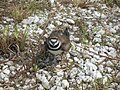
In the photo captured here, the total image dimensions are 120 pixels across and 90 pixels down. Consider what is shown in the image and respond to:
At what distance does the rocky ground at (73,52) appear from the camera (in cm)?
423

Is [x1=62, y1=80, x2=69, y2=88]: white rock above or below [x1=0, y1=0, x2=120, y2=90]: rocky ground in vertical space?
below

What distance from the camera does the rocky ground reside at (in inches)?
166

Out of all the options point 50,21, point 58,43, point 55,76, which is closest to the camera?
point 58,43

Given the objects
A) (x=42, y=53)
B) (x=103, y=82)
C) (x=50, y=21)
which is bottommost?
(x=103, y=82)

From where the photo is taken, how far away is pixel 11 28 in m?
5.14

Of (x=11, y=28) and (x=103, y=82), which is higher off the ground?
(x=11, y=28)

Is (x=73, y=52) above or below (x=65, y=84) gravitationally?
above

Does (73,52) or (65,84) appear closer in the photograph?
(65,84)

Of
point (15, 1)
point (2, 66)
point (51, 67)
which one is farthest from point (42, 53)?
point (15, 1)

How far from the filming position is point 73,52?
480cm

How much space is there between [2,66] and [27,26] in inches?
40.7

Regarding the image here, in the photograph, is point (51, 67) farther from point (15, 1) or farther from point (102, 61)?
point (15, 1)

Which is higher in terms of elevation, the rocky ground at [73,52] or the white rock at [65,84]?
the rocky ground at [73,52]

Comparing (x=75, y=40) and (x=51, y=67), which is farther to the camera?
(x=75, y=40)
